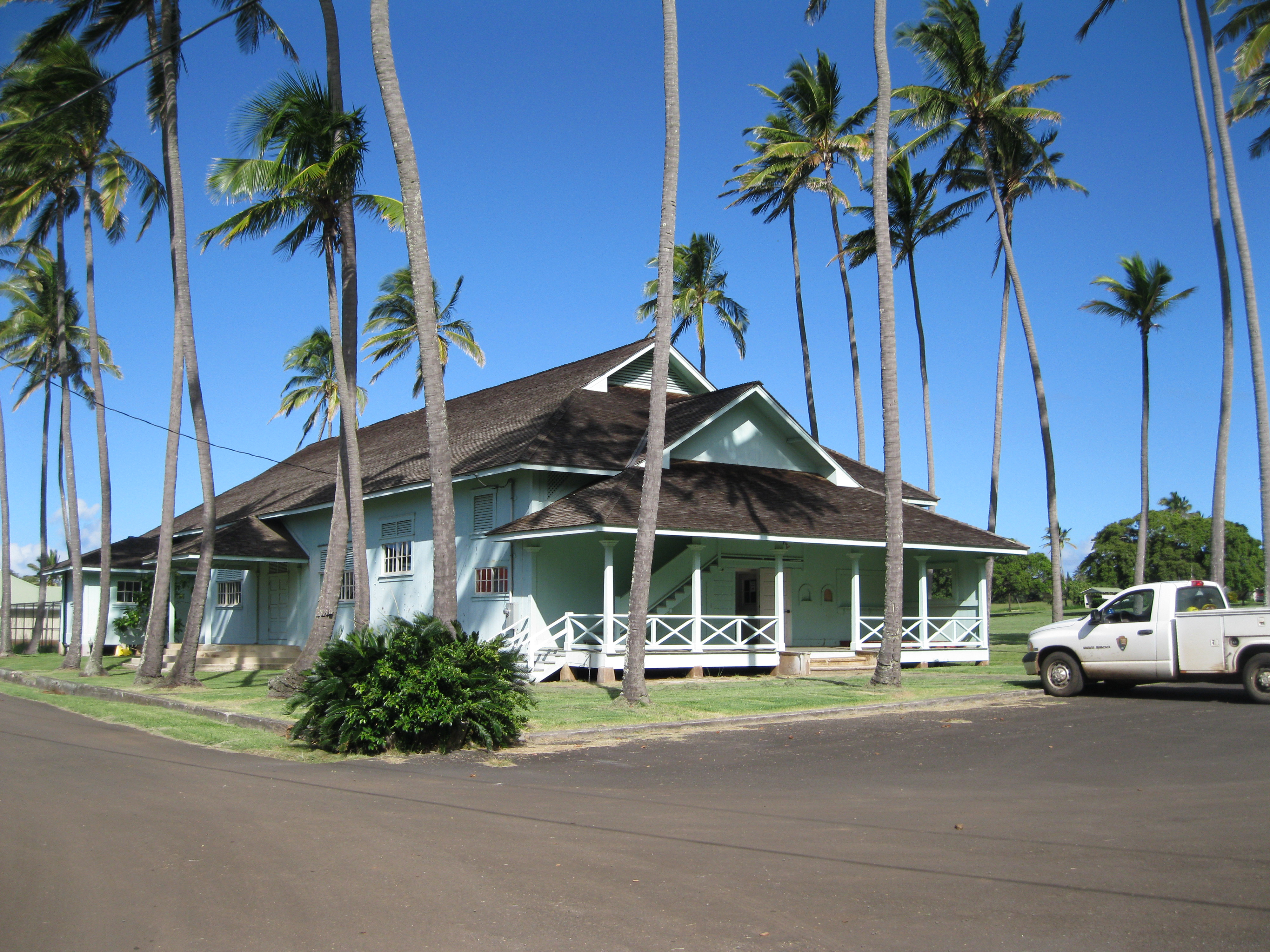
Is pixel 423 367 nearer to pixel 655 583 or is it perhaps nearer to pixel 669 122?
pixel 669 122

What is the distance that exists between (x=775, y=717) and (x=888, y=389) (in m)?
6.55

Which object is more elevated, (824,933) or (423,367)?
(423,367)

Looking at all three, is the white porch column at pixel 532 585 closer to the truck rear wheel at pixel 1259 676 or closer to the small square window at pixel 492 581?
the small square window at pixel 492 581

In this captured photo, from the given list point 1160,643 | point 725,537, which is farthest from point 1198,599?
point 725,537

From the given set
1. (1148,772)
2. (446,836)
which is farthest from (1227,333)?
(446,836)

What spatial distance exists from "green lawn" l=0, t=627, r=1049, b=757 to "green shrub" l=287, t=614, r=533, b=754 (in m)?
0.80

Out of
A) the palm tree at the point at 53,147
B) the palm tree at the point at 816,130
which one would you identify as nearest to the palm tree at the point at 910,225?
the palm tree at the point at 816,130

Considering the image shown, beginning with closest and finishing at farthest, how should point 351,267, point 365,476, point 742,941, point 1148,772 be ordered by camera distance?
point 742,941, point 1148,772, point 351,267, point 365,476

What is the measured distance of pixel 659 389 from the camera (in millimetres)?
15969

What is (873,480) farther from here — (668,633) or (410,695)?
(410,695)

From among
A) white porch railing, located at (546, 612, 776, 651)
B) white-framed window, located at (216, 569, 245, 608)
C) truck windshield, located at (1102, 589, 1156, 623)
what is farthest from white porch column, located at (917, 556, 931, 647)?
white-framed window, located at (216, 569, 245, 608)

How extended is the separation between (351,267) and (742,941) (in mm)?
15173

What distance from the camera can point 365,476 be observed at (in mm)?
28516

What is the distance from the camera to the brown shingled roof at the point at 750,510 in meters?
20.3
